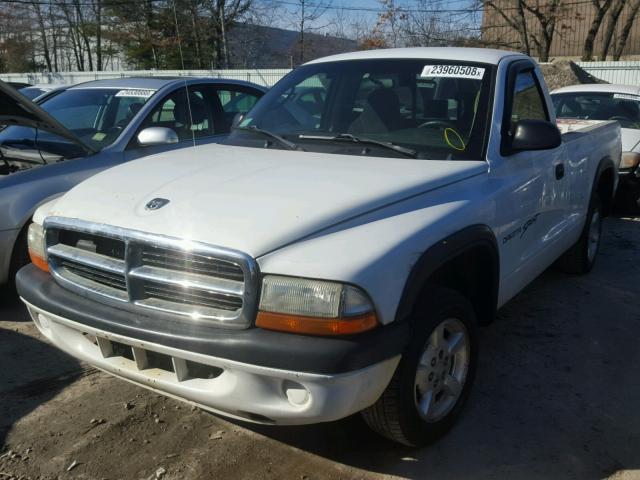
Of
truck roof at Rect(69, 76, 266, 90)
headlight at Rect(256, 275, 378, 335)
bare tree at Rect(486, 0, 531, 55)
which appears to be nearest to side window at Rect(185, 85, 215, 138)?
truck roof at Rect(69, 76, 266, 90)

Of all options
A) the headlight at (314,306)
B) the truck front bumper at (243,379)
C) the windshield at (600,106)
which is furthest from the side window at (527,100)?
the windshield at (600,106)

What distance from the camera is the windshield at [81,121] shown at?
210 inches

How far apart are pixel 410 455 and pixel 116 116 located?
13.6 feet

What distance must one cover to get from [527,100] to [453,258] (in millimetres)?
1833

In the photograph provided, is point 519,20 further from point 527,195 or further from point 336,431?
point 336,431

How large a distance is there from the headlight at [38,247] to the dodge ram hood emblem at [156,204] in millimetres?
687

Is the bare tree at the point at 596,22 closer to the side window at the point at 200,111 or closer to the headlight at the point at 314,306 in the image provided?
the side window at the point at 200,111

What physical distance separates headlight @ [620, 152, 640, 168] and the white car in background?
0.09m

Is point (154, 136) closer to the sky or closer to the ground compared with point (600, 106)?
closer to the sky

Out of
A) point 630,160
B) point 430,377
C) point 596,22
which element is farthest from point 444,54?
point 596,22

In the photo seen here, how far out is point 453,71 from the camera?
3.87m

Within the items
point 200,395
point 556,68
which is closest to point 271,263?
point 200,395

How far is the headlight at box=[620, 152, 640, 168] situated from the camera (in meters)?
7.90

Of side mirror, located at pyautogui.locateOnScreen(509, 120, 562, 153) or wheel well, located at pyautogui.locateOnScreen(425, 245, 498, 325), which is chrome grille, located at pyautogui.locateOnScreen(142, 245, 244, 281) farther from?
side mirror, located at pyautogui.locateOnScreen(509, 120, 562, 153)
